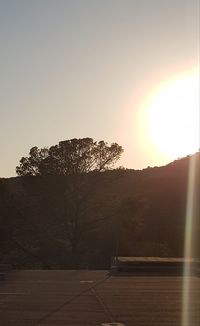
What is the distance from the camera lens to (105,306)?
14469 millimetres

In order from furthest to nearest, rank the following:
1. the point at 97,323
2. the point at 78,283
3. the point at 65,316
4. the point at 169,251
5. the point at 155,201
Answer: the point at 155,201 → the point at 169,251 → the point at 78,283 → the point at 65,316 → the point at 97,323

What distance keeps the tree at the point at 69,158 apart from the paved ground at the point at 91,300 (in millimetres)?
18174

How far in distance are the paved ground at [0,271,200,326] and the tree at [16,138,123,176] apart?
18.2 metres

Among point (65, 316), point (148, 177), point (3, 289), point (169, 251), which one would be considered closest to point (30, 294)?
point (3, 289)

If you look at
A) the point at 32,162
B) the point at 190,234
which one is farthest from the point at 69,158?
the point at 190,234

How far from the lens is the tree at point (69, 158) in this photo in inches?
1608

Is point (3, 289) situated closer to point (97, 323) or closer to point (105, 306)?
point (105, 306)

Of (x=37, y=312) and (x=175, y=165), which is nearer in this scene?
(x=37, y=312)

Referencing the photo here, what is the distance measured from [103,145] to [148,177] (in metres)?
33.8

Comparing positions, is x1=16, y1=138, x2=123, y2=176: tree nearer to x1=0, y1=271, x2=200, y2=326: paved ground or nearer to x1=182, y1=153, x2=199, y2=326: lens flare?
x1=182, y1=153, x2=199, y2=326: lens flare

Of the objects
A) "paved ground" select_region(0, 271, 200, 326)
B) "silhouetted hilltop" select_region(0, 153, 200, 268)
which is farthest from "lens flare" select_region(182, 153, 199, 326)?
"silhouetted hilltop" select_region(0, 153, 200, 268)

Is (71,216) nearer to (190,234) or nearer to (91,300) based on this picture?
(190,234)

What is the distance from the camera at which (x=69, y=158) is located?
41.2 m

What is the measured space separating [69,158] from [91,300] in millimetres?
25840
